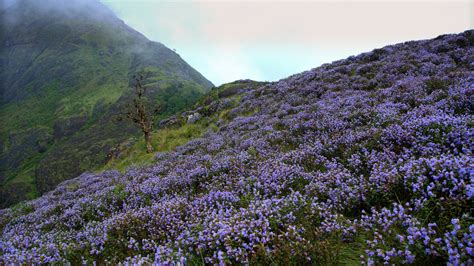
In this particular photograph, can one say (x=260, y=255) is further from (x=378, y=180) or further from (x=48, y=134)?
(x=48, y=134)

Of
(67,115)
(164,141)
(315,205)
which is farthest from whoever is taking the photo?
(67,115)

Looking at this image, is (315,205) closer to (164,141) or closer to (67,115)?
(164,141)

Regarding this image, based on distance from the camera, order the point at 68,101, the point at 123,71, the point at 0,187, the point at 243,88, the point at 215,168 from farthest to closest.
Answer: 1. the point at 123,71
2. the point at 68,101
3. the point at 0,187
4. the point at 243,88
5. the point at 215,168

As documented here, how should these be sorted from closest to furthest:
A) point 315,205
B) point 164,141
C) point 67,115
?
1. point 315,205
2. point 164,141
3. point 67,115

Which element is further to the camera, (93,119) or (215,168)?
(93,119)

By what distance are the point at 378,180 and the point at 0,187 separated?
138m

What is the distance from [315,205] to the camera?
4090 millimetres

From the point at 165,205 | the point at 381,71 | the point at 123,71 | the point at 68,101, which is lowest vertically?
the point at 165,205

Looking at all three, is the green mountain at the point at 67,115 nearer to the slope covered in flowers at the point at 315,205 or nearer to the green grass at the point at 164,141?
the green grass at the point at 164,141

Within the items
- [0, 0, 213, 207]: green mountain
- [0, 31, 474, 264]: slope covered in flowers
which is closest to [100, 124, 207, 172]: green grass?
[0, 31, 474, 264]: slope covered in flowers

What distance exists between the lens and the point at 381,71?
16562 mm

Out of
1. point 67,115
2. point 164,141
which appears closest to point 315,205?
point 164,141

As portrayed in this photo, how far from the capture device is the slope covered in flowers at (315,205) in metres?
3.12

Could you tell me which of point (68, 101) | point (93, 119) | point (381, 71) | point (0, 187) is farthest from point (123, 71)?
point (381, 71)
